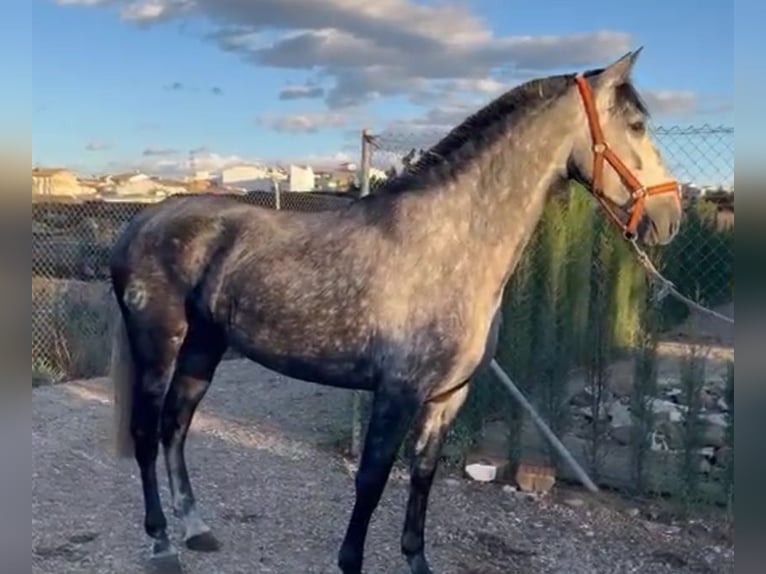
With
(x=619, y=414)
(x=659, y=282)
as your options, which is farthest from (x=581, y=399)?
(x=659, y=282)

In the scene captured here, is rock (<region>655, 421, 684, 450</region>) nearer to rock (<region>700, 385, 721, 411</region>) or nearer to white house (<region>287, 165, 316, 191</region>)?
rock (<region>700, 385, 721, 411</region>)

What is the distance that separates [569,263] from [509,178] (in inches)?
81.6

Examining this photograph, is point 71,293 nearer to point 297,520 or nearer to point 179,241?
point 297,520

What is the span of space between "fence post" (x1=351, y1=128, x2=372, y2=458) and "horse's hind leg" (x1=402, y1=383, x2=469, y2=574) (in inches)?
75.9

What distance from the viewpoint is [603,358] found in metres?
5.10

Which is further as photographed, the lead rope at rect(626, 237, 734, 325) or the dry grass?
the dry grass

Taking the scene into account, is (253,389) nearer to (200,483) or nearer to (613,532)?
(200,483)

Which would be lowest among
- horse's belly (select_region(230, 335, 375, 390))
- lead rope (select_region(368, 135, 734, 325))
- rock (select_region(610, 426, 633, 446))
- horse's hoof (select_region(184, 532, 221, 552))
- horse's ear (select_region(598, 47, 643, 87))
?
horse's hoof (select_region(184, 532, 221, 552))

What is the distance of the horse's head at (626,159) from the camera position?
9.59ft

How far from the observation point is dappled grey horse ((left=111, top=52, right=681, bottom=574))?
298 cm

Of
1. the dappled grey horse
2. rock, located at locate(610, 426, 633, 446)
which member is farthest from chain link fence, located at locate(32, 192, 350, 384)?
rock, located at locate(610, 426, 633, 446)

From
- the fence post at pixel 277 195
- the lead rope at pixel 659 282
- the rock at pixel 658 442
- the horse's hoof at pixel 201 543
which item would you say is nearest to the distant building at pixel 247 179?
the fence post at pixel 277 195

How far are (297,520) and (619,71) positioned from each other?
8.91 feet

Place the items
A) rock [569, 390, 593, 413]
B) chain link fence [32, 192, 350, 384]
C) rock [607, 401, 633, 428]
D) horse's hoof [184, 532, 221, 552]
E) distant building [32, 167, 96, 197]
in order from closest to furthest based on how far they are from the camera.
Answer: horse's hoof [184, 532, 221, 552]
rock [569, 390, 593, 413]
rock [607, 401, 633, 428]
distant building [32, 167, 96, 197]
chain link fence [32, 192, 350, 384]
